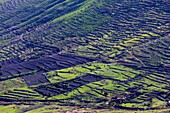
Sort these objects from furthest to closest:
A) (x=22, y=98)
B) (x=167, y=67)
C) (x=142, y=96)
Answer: (x=167, y=67), (x=22, y=98), (x=142, y=96)

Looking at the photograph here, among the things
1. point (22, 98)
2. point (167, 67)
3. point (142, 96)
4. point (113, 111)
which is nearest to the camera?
point (113, 111)

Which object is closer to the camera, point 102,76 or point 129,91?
point 129,91

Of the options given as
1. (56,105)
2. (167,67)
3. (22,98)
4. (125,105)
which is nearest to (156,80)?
(167,67)

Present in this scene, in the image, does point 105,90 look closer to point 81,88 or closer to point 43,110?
point 81,88

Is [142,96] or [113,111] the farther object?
[142,96]

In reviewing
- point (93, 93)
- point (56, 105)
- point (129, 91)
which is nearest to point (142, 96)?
point (129, 91)

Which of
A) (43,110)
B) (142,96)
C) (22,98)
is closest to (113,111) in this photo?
(142,96)

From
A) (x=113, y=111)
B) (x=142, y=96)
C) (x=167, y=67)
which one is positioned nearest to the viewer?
(x=113, y=111)

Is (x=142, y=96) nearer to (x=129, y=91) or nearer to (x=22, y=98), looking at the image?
(x=129, y=91)

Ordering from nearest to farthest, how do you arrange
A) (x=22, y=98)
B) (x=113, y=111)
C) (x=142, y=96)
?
(x=113, y=111), (x=142, y=96), (x=22, y=98)
